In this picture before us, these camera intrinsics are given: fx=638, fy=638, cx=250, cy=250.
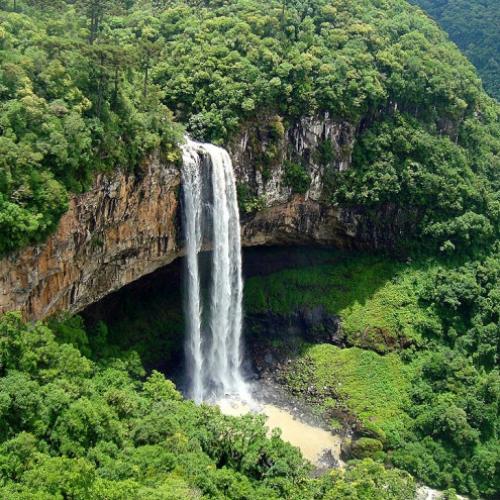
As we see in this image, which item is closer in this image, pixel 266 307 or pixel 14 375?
pixel 14 375

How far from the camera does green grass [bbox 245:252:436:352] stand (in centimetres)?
3153

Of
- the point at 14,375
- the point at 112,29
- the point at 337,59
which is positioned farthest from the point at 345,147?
the point at 14,375

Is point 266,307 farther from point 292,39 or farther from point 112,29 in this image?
point 112,29

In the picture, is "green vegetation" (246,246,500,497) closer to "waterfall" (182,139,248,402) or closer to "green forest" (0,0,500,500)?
"green forest" (0,0,500,500)

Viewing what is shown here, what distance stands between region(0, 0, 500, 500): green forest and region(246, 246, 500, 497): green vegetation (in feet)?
0.30

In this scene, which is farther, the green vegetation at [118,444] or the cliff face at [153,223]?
the cliff face at [153,223]

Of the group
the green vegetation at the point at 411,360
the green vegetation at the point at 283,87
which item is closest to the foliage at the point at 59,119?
the green vegetation at the point at 283,87

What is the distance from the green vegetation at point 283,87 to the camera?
23.2 meters

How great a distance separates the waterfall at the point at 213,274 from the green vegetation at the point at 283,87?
5.48ft

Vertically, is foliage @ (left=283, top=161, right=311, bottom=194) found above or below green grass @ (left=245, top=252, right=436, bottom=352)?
above

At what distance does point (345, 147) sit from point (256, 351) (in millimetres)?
11434

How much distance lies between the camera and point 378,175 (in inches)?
1316

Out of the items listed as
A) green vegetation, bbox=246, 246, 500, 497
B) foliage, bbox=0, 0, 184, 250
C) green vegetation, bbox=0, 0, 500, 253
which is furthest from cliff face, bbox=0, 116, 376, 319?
green vegetation, bbox=246, 246, 500, 497

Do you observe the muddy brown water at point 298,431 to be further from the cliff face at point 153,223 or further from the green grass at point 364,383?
the cliff face at point 153,223
